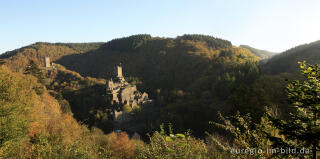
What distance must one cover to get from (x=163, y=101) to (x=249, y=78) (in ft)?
87.3

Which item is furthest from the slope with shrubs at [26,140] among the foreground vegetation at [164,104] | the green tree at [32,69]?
the green tree at [32,69]

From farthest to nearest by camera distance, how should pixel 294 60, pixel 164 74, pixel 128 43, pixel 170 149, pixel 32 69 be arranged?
pixel 128 43 < pixel 164 74 < pixel 294 60 < pixel 32 69 < pixel 170 149

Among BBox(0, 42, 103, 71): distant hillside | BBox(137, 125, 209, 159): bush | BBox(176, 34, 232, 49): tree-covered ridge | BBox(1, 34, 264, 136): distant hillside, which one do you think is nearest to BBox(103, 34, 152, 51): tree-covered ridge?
BBox(1, 34, 264, 136): distant hillside

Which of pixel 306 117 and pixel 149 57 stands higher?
pixel 149 57

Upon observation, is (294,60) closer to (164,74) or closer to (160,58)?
(164,74)

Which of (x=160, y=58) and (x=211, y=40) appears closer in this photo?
(x=160, y=58)

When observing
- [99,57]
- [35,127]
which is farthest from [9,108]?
[99,57]

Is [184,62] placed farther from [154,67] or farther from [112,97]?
[112,97]

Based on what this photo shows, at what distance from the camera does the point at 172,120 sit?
37.6 m

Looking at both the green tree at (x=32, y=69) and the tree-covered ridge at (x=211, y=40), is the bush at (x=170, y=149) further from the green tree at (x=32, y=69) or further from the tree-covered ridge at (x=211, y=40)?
the tree-covered ridge at (x=211, y=40)

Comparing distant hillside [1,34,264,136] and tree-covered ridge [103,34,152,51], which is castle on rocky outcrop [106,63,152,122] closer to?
distant hillside [1,34,264,136]

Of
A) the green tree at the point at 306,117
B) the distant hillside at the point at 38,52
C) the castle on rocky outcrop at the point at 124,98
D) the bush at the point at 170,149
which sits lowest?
the castle on rocky outcrop at the point at 124,98

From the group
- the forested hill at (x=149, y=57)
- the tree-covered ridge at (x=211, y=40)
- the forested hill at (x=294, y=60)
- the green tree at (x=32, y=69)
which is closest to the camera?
the green tree at (x=32, y=69)

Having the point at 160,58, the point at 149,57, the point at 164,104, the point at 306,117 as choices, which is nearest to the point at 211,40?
the point at 160,58
